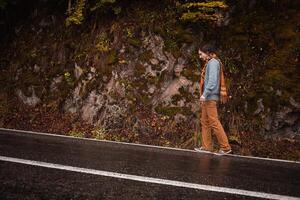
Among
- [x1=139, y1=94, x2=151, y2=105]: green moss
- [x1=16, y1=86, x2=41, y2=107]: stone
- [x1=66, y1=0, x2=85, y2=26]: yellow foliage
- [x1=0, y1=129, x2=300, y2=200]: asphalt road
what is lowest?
[x1=0, y1=129, x2=300, y2=200]: asphalt road

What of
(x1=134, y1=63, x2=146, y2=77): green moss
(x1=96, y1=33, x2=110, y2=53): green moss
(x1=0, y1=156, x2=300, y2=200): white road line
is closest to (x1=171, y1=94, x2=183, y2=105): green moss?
(x1=134, y1=63, x2=146, y2=77): green moss

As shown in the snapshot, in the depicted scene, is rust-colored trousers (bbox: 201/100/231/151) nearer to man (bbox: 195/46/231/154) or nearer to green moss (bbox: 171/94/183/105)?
man (bbox: 195/46/231/154)

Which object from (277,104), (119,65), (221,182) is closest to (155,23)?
(119,65)

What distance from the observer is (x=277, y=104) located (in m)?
8.20

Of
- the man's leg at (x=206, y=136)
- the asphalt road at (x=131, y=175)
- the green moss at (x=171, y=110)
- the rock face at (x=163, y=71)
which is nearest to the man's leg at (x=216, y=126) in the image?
the man's leg at (x=206, y=136)

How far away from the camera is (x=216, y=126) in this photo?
7449mm

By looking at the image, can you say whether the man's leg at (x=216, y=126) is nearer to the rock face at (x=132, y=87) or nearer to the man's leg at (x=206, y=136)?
the man's leg at (x=206, y=136)

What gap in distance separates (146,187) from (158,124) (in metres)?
4.80

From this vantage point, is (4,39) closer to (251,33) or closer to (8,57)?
(8,57)

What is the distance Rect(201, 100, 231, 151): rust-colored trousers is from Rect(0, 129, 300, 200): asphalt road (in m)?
0.77

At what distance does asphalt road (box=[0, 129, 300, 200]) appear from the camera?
3723mm

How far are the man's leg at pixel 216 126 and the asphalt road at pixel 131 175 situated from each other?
2.20ft

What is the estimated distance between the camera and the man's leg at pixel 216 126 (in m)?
7.39

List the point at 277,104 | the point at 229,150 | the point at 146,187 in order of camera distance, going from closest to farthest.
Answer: the point at 146,187 < the point at 229,150 < the point at 277,104
